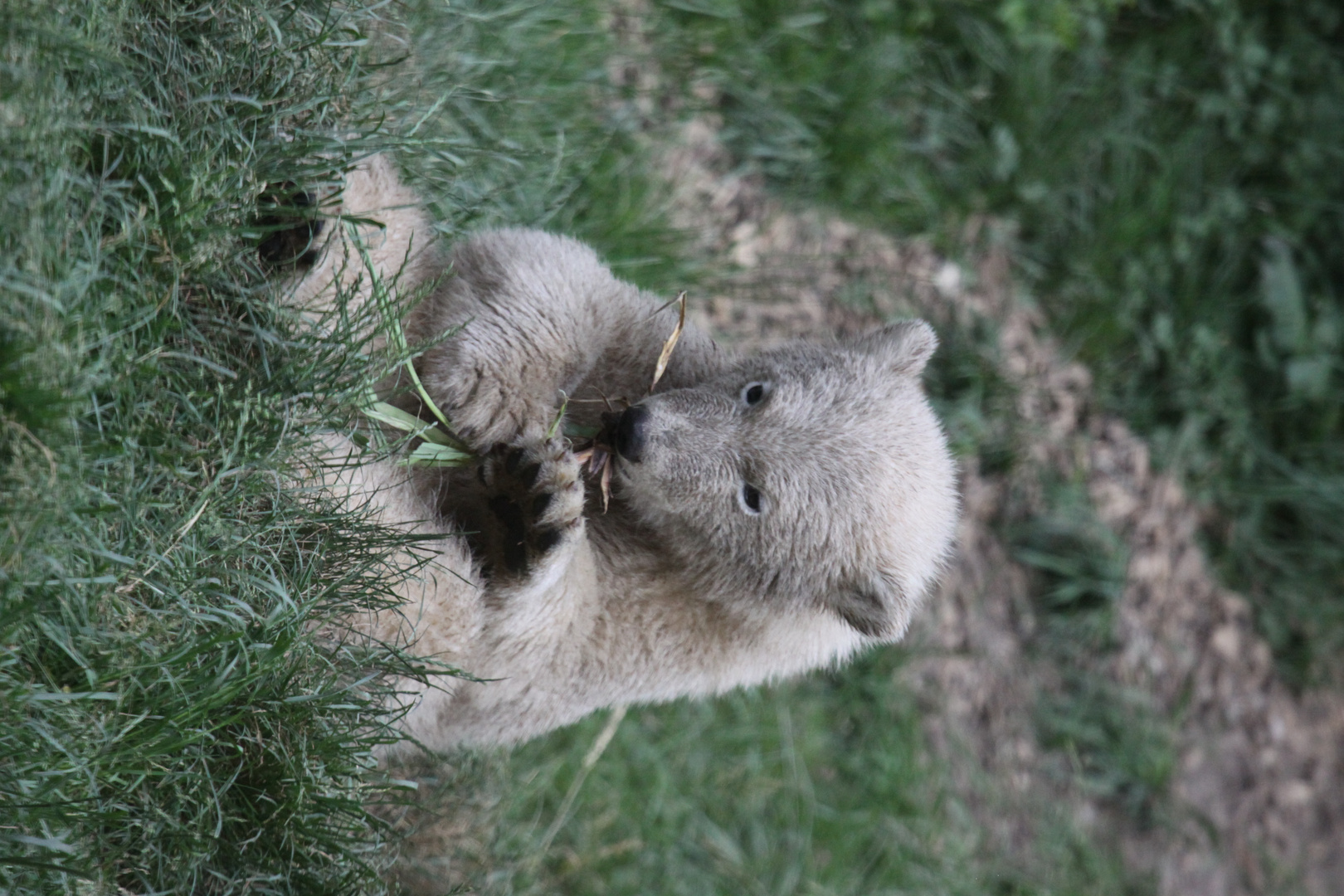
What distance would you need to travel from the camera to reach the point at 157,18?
8.25 ft

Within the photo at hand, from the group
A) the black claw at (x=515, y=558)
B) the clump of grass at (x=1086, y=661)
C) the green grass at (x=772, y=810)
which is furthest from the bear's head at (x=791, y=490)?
the clump of grass at (x=1086, y=661)

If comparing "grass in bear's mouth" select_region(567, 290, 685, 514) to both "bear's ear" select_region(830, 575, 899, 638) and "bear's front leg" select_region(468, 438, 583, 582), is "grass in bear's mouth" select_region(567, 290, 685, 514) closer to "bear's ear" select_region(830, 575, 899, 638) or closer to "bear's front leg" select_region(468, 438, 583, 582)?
"bear's front leg" select_region(468, 438, 583, 582)

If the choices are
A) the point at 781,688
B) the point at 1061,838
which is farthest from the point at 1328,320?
the point at 781,688

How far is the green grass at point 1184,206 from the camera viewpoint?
6297 millimetres

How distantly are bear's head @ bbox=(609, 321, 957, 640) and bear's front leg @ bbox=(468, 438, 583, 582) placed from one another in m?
0.30

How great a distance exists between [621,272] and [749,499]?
68.8 inches

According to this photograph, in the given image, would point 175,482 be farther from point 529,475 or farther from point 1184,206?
point 1184,206

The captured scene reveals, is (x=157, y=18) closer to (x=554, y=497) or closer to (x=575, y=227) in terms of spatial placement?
(x=554, y=497)

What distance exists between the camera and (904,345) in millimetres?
3658

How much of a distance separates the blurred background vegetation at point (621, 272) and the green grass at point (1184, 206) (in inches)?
1.0

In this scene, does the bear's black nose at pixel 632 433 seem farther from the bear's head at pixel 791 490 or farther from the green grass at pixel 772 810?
the green grass at pixel 772 810

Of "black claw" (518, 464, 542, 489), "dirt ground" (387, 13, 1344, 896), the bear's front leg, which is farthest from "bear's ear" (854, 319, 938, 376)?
"dirt ground" (387, 13, 1344, 896)

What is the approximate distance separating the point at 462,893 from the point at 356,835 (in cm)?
36

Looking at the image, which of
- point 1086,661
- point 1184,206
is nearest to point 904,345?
point 1086,661
